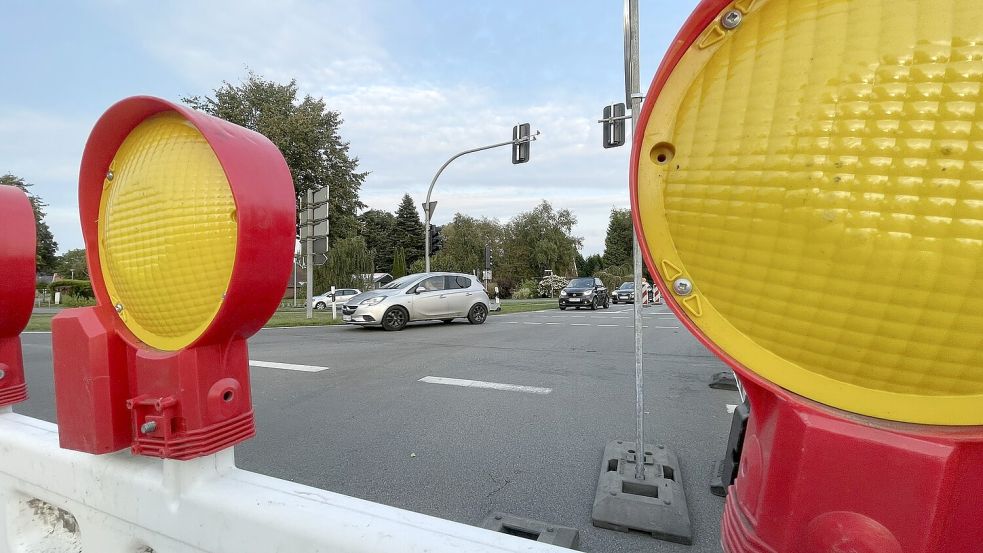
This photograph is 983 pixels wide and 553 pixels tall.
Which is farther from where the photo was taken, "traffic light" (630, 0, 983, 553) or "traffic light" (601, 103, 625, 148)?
"traffic light" (601, 103, 625, 148)

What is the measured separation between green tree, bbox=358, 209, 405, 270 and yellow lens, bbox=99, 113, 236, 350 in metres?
56.5

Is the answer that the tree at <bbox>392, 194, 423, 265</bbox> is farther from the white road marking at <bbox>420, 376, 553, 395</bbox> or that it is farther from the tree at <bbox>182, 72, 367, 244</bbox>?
the white road marking at <bbox>420, 376, 553, 395</bbox>

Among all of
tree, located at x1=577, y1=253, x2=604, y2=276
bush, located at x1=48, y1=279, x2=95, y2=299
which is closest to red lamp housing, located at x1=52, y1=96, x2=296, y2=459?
bush, located at x1=48, y1=279, x2=95, y2=299

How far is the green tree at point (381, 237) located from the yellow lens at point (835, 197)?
5719 centimetres

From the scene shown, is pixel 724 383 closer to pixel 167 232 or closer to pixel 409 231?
pixel 167 232

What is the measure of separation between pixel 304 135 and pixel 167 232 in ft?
89.8

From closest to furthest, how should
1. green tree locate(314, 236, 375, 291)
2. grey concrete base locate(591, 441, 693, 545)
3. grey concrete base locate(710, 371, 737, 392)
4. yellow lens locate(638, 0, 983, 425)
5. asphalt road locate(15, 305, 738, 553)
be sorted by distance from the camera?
yellow lens locate(638, 0, 983, 425) < grey concrete base locate(591, 441, 693, 545) < asphalt road locate(15, 305, 738, 553) < grey concrete base locate(710, 371, 737, 392) < green tree locate(314, 236, 375, 291)

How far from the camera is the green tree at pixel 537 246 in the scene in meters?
44.5

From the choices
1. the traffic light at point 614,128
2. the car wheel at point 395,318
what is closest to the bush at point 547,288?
the car wheel at point 395,318

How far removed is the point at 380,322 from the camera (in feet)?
33.7

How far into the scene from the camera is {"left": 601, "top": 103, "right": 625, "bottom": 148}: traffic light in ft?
19.1

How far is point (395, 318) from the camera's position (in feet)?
34.7

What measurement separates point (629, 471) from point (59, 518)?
7.13 ft

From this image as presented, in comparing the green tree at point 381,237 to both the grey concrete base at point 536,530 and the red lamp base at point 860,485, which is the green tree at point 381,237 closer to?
the grey concrete base at point 536,530
